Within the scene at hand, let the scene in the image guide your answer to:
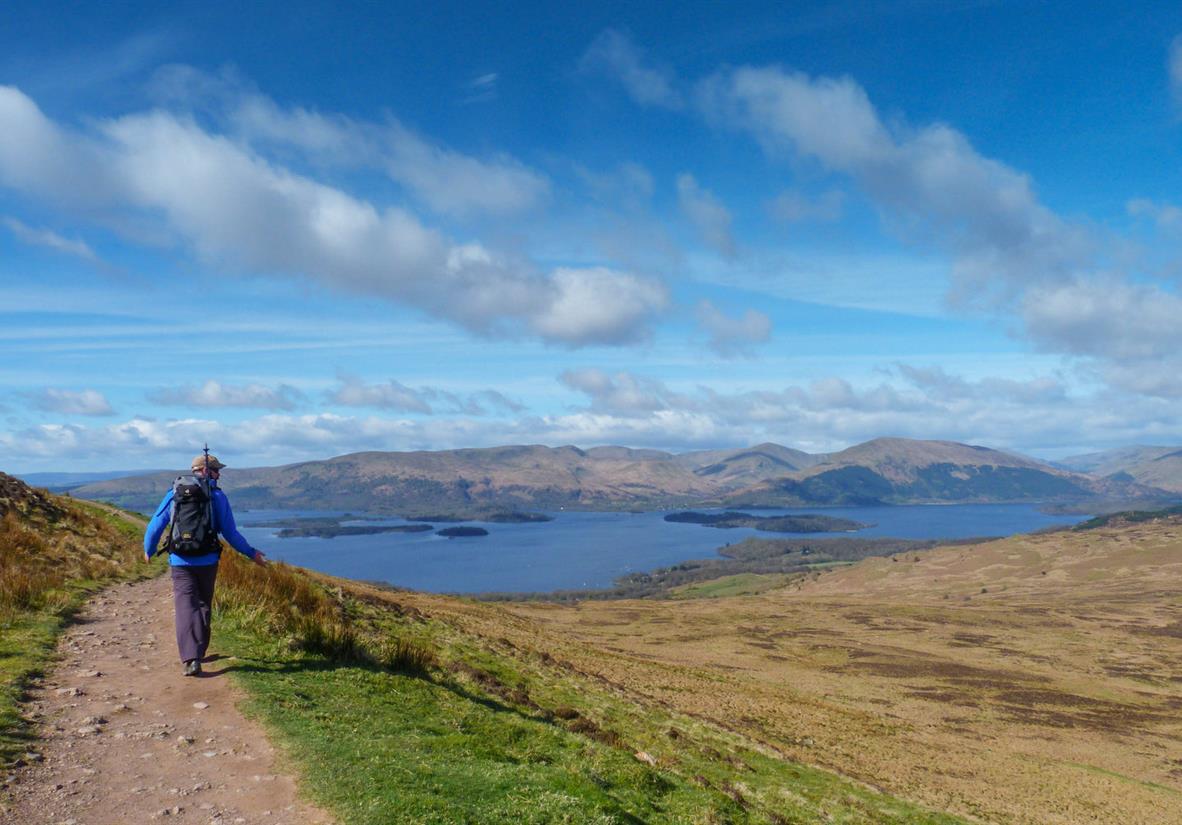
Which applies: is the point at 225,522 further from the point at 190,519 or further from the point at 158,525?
the point at 158,525

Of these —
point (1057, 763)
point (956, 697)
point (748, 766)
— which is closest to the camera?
point (748, 766)

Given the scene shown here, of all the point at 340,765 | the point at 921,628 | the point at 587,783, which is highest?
the point at 340,765

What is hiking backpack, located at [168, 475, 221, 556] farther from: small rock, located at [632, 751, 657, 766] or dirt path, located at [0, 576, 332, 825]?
small rock, located at [632, 751, 657, 766]

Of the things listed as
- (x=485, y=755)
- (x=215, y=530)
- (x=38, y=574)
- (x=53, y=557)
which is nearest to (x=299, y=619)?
(x=215, y=530)

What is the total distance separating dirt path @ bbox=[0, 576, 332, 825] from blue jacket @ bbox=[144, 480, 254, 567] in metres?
2.12

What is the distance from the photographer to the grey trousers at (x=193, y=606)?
1186 cm

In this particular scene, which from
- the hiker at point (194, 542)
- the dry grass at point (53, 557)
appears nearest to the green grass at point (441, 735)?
the dry grass at point (53, 557)

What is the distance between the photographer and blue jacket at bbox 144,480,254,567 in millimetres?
11602

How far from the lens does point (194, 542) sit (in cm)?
1168

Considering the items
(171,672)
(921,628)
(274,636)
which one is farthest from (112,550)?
(921,628)

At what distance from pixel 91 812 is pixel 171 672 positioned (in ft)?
18.6

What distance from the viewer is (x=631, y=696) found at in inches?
1129

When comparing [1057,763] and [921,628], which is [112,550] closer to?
[1057,763]

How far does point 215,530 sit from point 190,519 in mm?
452
